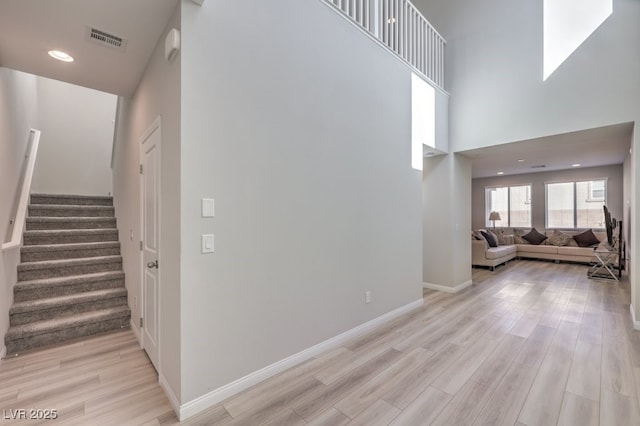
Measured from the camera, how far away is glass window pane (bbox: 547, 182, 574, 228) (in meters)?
8.36

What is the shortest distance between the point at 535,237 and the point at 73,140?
1127 centimetres

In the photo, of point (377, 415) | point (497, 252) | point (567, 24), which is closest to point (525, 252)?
point (497, 252)

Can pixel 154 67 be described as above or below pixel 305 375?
above

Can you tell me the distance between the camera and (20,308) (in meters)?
2.83

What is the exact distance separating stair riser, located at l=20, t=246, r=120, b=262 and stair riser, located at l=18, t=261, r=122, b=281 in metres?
0.25

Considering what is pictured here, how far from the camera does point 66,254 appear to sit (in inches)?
142

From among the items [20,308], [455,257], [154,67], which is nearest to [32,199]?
[20,308]

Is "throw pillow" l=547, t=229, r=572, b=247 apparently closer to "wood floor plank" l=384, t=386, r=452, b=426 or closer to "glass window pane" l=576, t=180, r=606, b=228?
"glass window pane" l=576, t=180, r=606, b=228

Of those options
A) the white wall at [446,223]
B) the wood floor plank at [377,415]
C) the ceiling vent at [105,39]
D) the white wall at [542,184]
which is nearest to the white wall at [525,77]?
the white wall at [446,223]

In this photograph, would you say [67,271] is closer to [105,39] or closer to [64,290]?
[64,290]

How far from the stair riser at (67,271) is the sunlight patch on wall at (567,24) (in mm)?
6349

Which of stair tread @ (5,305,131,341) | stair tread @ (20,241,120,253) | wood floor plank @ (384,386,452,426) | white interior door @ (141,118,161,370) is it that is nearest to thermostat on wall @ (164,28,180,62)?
white interior door @ (141,118,161,370)

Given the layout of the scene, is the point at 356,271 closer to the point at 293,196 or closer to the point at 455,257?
the point at 293,196

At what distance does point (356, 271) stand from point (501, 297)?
2928 mm
